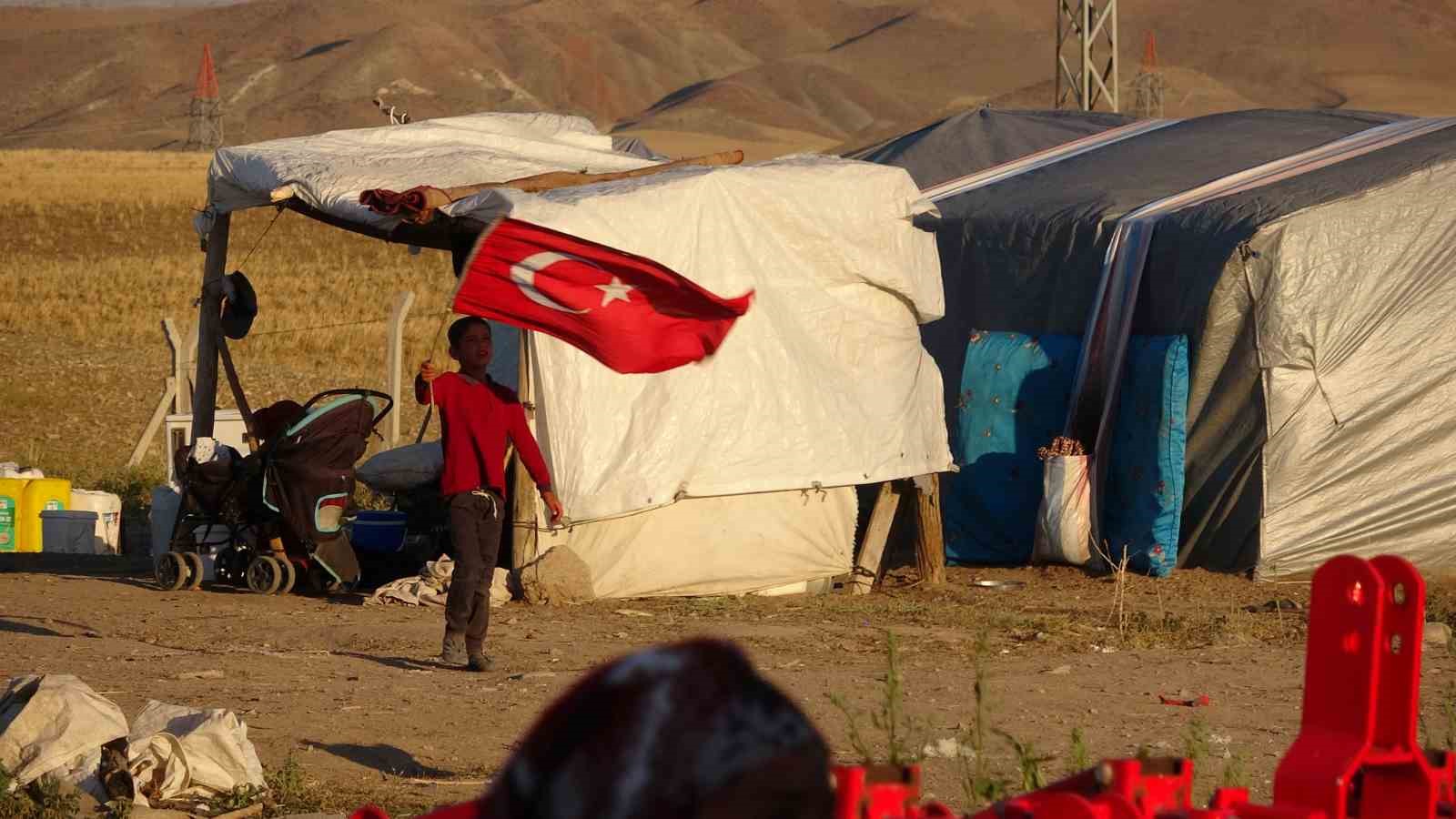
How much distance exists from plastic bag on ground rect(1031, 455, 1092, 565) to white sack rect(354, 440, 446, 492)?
389cm

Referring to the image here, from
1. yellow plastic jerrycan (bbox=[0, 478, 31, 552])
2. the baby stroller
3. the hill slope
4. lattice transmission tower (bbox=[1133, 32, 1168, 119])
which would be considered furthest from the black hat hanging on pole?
the hill slope

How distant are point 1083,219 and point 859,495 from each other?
250 cm

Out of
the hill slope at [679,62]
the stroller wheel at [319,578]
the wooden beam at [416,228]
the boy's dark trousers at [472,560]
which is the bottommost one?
the stroller wheel at [319,578]

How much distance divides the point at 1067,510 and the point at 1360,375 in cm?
201

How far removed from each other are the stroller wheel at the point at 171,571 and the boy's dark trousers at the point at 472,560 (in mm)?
3434

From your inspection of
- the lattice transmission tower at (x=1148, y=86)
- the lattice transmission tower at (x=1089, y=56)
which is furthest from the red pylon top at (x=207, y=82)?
the lattice transmission tower at (x=1089, y=56)

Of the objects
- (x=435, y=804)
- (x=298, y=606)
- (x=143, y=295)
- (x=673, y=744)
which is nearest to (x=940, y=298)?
(x=298, y=606)

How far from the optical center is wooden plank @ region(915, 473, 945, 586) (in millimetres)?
12383

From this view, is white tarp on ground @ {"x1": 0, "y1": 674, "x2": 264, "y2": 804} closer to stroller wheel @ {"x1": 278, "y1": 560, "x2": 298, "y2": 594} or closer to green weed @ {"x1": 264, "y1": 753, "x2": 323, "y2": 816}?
green weed @ {"x1": 264, "y1": 753, "x2": 323, "y2": 816}

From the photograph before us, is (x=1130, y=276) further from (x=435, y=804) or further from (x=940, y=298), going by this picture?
(x=435, y=804)

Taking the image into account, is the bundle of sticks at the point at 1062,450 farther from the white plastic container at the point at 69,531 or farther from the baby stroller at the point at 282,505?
the white plastic container at the point at 69,531

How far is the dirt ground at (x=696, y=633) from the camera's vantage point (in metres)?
6.90

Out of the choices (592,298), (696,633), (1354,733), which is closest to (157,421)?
(592,298)

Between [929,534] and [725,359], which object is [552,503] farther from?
[929,534]
